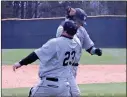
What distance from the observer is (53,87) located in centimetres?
495

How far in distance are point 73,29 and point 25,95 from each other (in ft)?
13.8

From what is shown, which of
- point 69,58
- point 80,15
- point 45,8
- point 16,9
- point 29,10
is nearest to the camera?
point 69,58

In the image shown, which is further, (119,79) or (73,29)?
(119,79)

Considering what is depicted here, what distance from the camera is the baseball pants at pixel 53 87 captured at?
494 cm

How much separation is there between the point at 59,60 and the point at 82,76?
9.14 m

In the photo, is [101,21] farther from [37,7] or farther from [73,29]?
[73,29]

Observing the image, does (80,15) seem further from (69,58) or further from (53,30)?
(53,30)

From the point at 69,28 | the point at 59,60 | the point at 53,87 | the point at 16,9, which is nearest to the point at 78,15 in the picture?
the point at 69,28

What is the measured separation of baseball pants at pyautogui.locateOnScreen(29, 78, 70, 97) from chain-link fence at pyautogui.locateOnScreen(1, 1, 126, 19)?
21.6 m

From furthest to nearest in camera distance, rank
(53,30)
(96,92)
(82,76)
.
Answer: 1. (53,30)
2. (82,76)
3. (96,92)

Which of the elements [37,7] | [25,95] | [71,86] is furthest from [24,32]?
[71,86]

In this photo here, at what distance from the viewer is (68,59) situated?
16.4 feet

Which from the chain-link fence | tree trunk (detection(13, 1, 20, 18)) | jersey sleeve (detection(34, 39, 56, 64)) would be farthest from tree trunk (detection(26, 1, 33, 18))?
jersey sleeve (detection(34, 39, 56, 64))

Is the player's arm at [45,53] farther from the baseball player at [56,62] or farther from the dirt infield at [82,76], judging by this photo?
the dirt infield at [82,76]
